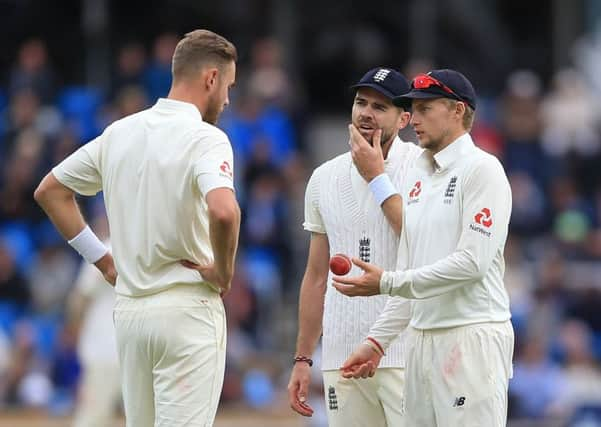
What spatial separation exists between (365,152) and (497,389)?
4.32ft

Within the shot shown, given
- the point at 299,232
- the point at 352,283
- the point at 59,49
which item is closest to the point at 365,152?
the point at 352,283

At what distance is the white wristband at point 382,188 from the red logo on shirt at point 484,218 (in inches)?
Result: 26.9

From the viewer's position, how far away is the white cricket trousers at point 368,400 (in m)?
6.68

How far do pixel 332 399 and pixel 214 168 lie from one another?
4.66 feet

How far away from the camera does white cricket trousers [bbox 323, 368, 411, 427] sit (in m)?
6.68

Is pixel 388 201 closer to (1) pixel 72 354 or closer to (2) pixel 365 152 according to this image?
(2) pixel 365 152

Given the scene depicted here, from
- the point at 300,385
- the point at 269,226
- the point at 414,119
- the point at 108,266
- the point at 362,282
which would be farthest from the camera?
the point at 269,226

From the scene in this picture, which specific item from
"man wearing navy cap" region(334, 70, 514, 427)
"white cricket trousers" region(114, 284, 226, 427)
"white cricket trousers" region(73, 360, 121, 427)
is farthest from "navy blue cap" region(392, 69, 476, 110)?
"white cricket trousers" region(73, 360, 121, 427)

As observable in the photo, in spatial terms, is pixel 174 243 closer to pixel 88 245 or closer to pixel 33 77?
pixel 88 245

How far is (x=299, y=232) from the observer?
16266 millimetres

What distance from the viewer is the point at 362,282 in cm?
613

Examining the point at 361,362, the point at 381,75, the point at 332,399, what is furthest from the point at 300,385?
the point at 381,75

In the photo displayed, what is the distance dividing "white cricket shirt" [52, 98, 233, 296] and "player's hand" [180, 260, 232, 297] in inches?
0.9

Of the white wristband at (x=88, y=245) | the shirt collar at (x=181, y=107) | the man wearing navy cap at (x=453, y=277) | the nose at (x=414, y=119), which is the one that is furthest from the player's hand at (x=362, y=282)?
the white wristband at (x=88, y=245)
